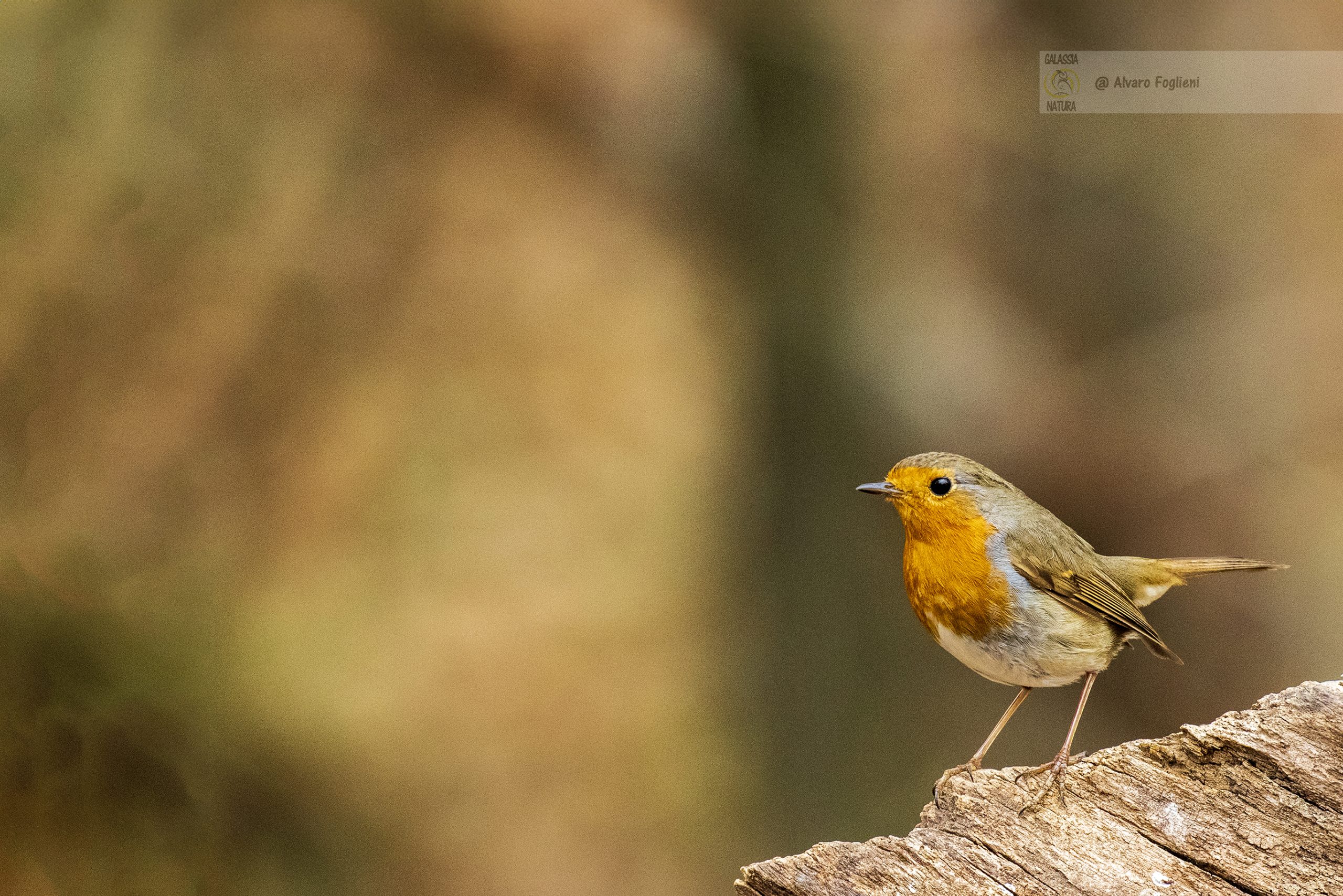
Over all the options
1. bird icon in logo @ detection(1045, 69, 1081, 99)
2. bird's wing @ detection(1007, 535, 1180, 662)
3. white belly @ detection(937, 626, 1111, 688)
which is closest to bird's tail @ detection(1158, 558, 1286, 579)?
bird's wing @ detection(1007, 535, 1180, 662)

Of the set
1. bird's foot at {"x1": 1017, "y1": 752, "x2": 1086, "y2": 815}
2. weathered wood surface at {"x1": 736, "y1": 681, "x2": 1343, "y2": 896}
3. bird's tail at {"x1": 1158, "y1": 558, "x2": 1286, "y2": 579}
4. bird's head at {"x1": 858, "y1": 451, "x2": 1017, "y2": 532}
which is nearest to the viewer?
weathered wood surface at {"x1": 736, "y1": 681, "x2": 1343, "y2": 896}

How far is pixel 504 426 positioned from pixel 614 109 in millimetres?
1051

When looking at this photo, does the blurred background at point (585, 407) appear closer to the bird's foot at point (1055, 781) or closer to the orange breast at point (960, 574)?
the orange breast at point (960, 574)

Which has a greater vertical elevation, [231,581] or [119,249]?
[119,249]

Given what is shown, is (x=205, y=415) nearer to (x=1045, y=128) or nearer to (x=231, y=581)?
(x=231, y=581)

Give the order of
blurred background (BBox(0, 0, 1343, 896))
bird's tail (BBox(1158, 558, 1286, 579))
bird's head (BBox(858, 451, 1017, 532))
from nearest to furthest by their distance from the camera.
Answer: bird's head (BBox(858, 451, 1017, 532)), bird's tail (BBox(1158, 558, 1286, 579)), blurred background (BBox(0, 0, 1343, 896))

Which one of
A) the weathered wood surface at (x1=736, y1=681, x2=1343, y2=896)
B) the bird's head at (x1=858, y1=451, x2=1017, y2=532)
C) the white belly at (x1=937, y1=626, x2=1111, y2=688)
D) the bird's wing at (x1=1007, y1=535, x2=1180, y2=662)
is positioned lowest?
the weathered wood surface at (x1=736, y1=681, x2=1343, y2=896)

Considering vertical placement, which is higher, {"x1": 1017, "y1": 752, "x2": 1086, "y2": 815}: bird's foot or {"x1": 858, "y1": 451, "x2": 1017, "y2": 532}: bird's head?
{"x1": 858, "y1": 451, "x2": 1017, "y2": 532}: bird's head

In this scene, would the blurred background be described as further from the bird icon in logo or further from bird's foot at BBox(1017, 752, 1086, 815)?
bird's foot at BBox(1017, 752, 1086, 815)

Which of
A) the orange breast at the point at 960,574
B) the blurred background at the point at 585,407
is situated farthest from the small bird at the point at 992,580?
the blurred background at the point at 585,407

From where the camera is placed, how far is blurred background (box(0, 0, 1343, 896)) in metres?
3.16

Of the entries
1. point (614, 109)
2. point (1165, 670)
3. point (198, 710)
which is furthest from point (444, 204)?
point (1165, 670)

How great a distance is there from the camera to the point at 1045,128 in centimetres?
363

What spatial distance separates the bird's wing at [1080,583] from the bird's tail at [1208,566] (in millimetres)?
140
